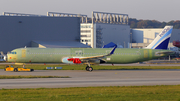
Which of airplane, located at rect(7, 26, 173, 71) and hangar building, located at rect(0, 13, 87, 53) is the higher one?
hangar building, located at rect(0, 13, 87, 53)

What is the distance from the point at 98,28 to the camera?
127875mm

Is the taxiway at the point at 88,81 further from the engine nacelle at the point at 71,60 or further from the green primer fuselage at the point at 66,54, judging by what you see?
the green primer fuselage at the point at 66,54

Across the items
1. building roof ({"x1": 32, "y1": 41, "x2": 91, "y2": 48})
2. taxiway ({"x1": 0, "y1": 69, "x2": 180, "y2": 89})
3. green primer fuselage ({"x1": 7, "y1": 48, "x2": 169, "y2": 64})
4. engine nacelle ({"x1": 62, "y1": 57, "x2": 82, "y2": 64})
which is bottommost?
taxiway ({"x1": 0, "y1": 69, "x2": 180, "y2": 89})

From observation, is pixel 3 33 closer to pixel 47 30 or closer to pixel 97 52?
pixel 47 30

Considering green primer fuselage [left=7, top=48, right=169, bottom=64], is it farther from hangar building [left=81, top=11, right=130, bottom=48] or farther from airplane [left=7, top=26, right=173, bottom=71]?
hangar building [left=81, top=11, right=130, bottom=48]

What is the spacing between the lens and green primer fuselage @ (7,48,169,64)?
42969 mm

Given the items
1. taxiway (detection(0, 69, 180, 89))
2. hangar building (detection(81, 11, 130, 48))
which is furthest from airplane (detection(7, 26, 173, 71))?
hangar building (detection(81, 11, 130, 48))

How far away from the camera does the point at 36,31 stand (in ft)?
268

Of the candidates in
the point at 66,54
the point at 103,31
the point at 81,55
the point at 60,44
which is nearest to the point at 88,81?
the point at 66,54

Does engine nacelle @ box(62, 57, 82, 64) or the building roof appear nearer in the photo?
engine nacelle @ box(62, 57, 82, 64)

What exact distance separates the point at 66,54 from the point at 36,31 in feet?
135

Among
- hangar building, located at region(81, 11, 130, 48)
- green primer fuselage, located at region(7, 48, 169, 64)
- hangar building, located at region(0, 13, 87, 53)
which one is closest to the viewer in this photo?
green primer fuselage, located at region(7, 48, 169, 64)

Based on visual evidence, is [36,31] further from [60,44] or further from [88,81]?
[88,81]

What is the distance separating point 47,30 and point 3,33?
13988mm
